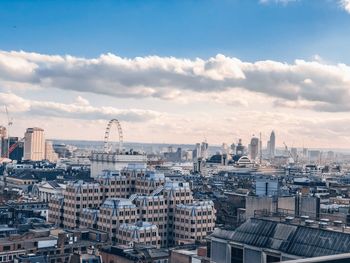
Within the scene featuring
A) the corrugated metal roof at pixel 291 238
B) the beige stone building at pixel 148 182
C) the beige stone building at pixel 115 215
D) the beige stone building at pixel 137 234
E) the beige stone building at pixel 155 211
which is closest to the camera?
the corrugated metal roof at pixel 291 238

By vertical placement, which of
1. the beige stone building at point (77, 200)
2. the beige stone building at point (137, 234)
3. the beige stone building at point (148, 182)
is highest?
the beige stone building at point (148, 182)

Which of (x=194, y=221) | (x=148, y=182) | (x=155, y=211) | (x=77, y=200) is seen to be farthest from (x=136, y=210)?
(x=148, y=182)

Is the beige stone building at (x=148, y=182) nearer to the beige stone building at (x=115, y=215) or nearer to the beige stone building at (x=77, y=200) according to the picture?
the beige stone building at (x=77, y=200)

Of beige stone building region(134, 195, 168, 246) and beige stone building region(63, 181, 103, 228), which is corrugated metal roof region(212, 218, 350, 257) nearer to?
beige stone building region(134, 195, 168, 246)

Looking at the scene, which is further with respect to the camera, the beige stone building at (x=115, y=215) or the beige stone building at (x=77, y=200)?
the beige stone building at (x=77, y=200)

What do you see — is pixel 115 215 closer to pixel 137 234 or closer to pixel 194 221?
pixel 137 234

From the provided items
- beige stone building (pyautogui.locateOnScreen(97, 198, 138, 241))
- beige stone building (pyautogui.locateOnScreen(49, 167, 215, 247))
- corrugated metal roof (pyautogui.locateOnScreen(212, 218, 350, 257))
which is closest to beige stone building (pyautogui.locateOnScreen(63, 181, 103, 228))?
beige stone building (pyautogui.locateOnScreen(49, 167, 215, 247))

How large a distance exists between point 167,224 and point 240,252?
210 feet

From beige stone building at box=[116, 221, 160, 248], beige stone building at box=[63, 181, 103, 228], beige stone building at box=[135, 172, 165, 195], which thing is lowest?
beige stone building at box=[116, 221, 160, 248]

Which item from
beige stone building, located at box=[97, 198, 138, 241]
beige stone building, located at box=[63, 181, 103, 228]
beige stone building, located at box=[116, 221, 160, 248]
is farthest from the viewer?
beige stone building, located at box=[63, 181, 103, 228]

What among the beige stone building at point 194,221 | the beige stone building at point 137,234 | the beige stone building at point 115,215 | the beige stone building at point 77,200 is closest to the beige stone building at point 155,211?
the beige stone building at point 115,215

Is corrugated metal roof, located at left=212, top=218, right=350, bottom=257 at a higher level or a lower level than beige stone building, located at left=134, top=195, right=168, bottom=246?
higher

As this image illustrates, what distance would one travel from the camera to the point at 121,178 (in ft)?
392

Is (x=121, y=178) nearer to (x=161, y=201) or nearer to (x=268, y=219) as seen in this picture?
(x=161, y=201)
